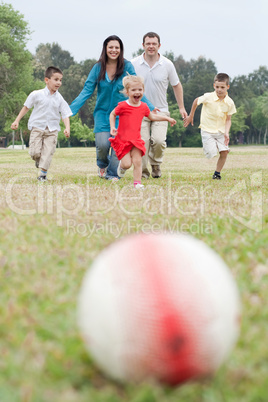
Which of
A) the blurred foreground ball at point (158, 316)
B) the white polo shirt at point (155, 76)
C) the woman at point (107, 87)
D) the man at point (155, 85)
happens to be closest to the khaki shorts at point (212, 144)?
the man at point (155, 85)

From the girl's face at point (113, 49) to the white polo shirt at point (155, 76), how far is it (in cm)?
100

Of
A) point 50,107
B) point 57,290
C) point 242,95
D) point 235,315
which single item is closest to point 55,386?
point 235,315

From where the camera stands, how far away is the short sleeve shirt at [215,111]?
38.3 ft

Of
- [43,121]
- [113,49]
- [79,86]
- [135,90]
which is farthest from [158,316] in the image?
[79,86]

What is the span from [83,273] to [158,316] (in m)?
1.60

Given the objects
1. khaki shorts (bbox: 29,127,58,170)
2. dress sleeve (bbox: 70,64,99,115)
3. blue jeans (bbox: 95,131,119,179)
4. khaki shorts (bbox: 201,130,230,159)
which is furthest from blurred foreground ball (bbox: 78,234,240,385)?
khaki shorts (bbox: 201,130,230,159)

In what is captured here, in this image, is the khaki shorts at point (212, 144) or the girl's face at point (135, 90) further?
the khaki shorts at point (212, 144)

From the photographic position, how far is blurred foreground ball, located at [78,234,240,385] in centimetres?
214

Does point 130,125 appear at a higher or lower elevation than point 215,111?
lower

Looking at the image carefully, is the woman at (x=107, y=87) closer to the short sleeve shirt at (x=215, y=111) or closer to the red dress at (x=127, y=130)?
the red dress at (x=127, y=130)

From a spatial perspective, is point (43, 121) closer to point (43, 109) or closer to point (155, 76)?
point (43, 109)

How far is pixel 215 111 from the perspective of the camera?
461 inches

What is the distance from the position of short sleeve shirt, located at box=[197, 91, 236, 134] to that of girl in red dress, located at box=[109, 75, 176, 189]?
2.36 m

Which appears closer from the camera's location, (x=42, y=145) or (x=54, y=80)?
(x=54, y=80)
